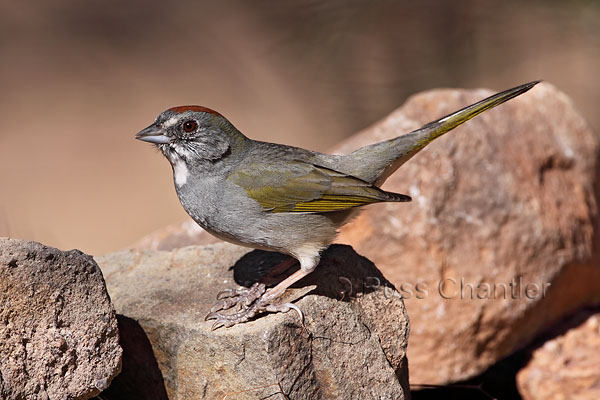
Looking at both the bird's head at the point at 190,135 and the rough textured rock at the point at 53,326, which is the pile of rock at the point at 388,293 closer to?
the rough textured rock at the point at 53,326

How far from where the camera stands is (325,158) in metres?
4.26

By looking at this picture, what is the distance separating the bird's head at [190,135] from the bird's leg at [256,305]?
77cm

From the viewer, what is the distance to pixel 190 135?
3924mm

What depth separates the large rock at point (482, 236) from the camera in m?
4.91

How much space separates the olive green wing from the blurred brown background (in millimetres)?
3649

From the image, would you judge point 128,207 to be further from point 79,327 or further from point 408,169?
point 79,327

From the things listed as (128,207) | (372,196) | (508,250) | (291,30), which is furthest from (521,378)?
(128,207)

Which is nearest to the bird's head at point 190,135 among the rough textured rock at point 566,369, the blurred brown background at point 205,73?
the rough textured rock at point 566,369

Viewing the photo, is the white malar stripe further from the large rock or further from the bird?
the large rock

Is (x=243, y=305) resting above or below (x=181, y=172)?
below

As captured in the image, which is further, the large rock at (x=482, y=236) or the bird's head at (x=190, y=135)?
the large rock at (x=482, y=236)

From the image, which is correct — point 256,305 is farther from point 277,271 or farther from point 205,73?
point 205,73

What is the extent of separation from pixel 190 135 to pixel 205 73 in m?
6.85

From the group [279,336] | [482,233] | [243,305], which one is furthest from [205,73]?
[279,336]
